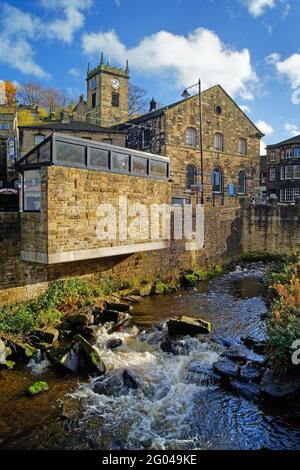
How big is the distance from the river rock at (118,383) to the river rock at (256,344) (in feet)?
11.0

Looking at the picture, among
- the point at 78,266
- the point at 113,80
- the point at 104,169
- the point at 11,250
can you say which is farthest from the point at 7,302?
the point at 113,80

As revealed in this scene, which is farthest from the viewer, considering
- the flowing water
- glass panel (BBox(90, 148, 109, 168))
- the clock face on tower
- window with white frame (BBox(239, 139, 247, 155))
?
the clock face on tower

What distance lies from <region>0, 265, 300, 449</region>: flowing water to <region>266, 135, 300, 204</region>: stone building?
107 ft

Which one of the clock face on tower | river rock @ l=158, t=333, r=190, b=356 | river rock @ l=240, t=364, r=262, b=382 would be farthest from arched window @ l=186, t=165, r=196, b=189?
river rock @ l=240, t=364, r=262, b=382

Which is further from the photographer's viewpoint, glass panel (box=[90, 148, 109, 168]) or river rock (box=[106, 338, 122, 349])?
glass panel (box=[90, 148, 109, 168])

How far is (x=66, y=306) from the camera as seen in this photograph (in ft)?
38.7

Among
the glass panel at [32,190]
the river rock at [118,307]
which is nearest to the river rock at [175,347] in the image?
the river rock at [118,307]

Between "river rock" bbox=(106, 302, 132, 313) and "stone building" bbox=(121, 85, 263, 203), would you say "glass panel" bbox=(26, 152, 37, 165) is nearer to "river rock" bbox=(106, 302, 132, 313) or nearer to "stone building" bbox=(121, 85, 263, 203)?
"river rock" bbox=(106, 302, 132, 313)

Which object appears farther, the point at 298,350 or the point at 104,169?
the point at 104,169

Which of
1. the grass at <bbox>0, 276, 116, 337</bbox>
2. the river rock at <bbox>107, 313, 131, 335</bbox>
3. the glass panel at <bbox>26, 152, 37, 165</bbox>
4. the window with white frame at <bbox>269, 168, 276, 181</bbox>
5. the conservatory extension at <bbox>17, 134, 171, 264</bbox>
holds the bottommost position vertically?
the river rock at <bbox>107, 313, 131, 335</bbox>

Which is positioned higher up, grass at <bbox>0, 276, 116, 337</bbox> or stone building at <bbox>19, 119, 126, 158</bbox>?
stone building at <bbox>19, 119, 126, 158</bbox>

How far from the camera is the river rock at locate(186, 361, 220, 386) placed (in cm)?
776

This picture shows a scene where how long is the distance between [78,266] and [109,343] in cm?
388
